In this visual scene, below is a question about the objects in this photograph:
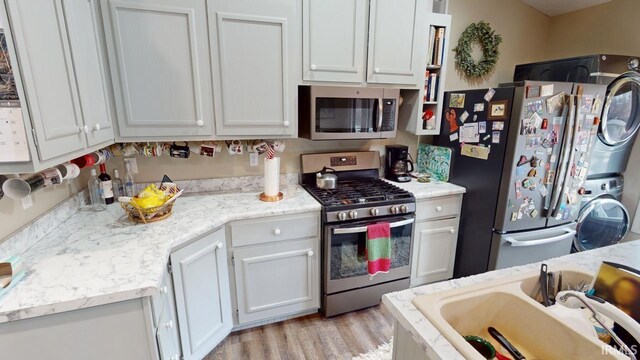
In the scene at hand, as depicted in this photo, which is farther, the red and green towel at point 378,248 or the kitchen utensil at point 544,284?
the red and green towel at point 378,248

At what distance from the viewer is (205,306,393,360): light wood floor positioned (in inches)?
75.4

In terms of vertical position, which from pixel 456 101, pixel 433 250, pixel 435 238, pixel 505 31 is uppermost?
pixel 505 31

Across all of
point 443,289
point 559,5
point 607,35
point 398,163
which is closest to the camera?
point 443,289

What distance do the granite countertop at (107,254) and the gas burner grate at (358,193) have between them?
0.17 m

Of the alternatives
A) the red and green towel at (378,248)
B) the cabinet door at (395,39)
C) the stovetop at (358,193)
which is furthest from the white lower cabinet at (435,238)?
the cabinet door at (395,39)

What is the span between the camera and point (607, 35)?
2.75 metres

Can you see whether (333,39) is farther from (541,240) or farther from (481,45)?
(541,240)

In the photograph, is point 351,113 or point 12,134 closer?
point 12,134

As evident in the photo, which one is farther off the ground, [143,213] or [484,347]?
[143,213]

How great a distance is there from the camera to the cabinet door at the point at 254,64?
1.77m

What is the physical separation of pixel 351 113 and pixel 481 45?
165 centimetres

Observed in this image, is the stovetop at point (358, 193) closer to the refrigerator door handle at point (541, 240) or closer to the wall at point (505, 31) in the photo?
the refrigerator door handle at point (541, 240)

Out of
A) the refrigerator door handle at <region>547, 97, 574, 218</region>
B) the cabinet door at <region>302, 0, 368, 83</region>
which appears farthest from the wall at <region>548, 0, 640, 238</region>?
the cabinet door at <region>302, 0, 368, 83</region>

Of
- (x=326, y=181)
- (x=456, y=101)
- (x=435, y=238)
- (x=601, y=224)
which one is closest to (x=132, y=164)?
(x=326, y=181)
